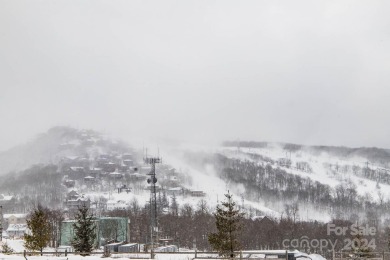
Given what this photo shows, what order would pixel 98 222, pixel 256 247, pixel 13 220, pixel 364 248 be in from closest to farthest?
pixel 364 248 → pixel 98 222 → pixel 256 247 → pixel 13 220

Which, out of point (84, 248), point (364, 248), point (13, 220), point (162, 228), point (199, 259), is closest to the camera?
point (199, 259)

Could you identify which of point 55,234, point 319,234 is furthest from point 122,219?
point 319,234

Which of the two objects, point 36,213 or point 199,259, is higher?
point 36,213

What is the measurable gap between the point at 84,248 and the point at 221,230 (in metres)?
16.5

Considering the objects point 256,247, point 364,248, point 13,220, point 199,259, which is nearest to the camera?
point 199,259

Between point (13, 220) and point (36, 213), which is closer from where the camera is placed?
point (36, 213)

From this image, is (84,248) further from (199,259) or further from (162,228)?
(162,228)

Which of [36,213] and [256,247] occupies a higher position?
[36,213]

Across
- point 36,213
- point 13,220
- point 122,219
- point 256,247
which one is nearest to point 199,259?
point 36,213

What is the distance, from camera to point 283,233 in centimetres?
12019

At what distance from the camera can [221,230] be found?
4256 cm

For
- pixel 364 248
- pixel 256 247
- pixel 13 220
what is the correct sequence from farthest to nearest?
1. pixel 13 220
2. pixel 256 247
3. pixel 364 248

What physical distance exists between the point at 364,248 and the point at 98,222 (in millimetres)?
67911

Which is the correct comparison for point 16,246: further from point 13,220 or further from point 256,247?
point 13,220
